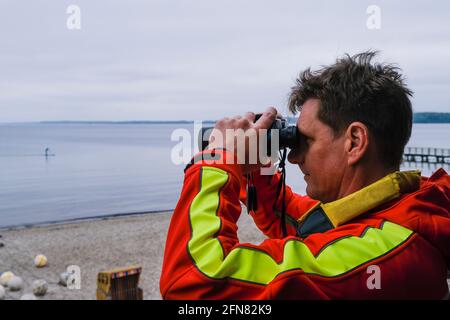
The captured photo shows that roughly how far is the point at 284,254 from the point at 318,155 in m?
0.47

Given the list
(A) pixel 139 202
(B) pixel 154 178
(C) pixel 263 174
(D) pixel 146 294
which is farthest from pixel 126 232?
(B) pixel 154 178

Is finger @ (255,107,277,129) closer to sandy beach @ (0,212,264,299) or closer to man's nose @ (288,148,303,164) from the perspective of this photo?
man's nose @ (288,148,303,164)

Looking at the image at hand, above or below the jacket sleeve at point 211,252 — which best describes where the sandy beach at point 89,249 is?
below

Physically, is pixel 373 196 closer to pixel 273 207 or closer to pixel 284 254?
pixel 284 254

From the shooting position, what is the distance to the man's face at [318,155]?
1.76m

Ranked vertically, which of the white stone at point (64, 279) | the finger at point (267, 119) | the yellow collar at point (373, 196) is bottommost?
the white stone at point (64, 279)

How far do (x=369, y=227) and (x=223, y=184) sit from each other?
465mm

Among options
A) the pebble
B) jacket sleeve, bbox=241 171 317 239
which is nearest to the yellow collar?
jacket sleeve, bbox=241 171 317 239

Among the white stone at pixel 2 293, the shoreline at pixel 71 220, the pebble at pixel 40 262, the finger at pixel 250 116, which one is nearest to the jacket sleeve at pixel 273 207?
the finger at pixel 250 116

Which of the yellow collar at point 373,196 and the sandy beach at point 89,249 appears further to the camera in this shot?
Result: the sandy beach at point 89,249

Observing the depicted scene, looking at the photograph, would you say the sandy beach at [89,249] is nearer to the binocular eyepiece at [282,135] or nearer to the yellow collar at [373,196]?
the binocular eyepiece at [282,135]

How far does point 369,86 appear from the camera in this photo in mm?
1760

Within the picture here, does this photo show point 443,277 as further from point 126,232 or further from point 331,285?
point 126,232

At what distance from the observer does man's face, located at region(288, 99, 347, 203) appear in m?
1.76
